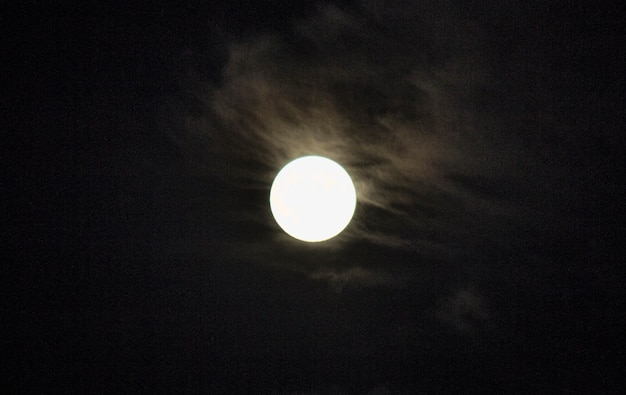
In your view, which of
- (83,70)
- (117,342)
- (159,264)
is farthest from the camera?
(117,342)

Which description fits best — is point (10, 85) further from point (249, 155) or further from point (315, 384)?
point (315, 384)

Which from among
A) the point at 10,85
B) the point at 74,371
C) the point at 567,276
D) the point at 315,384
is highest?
the point at 10,85

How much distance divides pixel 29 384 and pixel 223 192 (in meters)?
6.28

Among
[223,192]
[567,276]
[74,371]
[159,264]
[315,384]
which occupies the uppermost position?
[223,192]

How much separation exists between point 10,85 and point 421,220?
6974 millimetres

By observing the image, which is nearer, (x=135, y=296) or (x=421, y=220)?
(x=421, y=220)

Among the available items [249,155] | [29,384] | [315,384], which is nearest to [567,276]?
[315,384]

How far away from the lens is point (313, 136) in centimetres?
679

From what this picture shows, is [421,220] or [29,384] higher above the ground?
[421,220]

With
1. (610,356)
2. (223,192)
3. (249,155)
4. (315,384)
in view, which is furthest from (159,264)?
(610,356)

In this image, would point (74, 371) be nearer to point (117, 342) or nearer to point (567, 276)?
point (117, 342)

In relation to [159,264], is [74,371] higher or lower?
lower

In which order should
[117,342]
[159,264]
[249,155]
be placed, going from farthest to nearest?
[117,342], [159,264], [249,155]

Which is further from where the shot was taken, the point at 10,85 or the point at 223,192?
the point at 223,192
